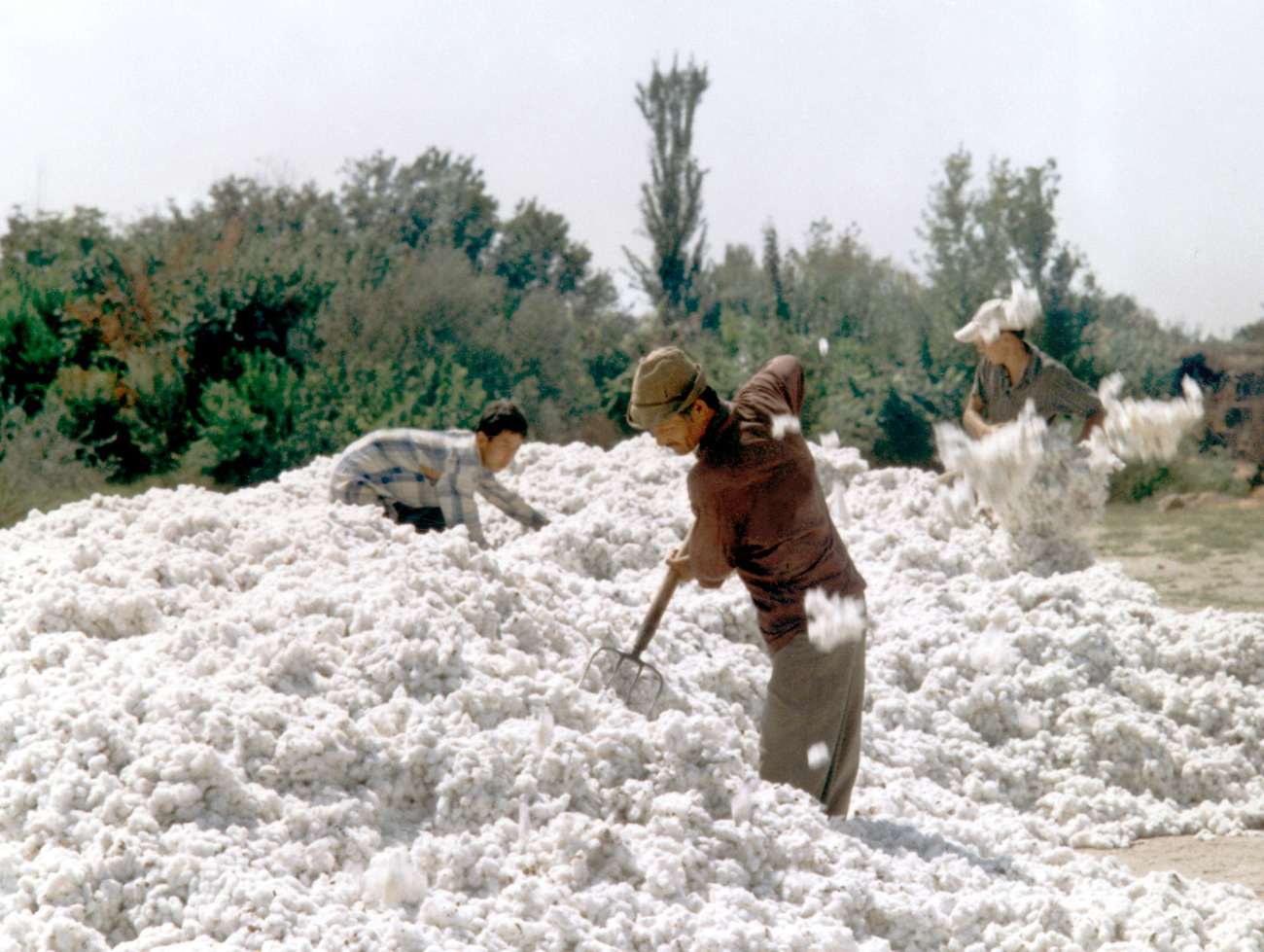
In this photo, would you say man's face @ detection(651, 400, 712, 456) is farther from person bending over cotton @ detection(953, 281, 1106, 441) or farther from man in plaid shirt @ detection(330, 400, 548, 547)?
person bending over cotton @ detection(953, 281, 1106, 441)

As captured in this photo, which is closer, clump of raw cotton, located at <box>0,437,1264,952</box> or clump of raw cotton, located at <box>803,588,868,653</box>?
clump of raw cotton, located at <box>0,437,1264,952</box>

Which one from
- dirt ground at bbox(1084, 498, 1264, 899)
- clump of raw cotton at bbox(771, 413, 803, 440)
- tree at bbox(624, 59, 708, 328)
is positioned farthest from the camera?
tree at bbox(624, 59, 708, 328)

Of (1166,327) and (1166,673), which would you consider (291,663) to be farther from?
(1166,327)

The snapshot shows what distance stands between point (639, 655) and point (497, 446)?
1.36m

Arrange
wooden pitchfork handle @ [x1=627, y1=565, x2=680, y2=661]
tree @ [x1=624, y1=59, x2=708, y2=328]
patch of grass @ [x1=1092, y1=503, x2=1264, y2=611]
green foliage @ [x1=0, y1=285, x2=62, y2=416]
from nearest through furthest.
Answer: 1. wooden pitchfork handle @ [x1=627, y1=565, x2=680, y2=661]
2. patch of grass @ [x1=1092, y1=503, x2=1264, y2=611]
3. green foliage @ [x1=0, y1=285, x2=62, y2=416]
4. tree @ [x1=624, y1=59, x2=708, y2=328]

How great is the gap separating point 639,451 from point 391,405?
3.79m

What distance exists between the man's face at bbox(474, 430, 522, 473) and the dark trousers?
0.44 metres

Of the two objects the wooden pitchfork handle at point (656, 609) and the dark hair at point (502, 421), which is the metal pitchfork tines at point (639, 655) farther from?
the dark hair at point (502, 421)

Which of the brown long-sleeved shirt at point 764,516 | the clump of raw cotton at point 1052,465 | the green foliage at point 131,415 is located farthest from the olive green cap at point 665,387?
the green foliage at point 131,415

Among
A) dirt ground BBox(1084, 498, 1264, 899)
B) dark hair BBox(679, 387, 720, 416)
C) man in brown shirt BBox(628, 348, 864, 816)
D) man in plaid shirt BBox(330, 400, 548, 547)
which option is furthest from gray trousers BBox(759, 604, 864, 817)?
man in plaid shirt BBox(330, 400, 548, 547)

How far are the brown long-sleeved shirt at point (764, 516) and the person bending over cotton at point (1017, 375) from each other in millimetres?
2055

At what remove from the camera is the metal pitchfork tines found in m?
2.92

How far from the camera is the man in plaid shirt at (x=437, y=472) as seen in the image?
4090mm

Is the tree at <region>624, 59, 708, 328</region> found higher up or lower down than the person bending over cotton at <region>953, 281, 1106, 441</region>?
higher up
